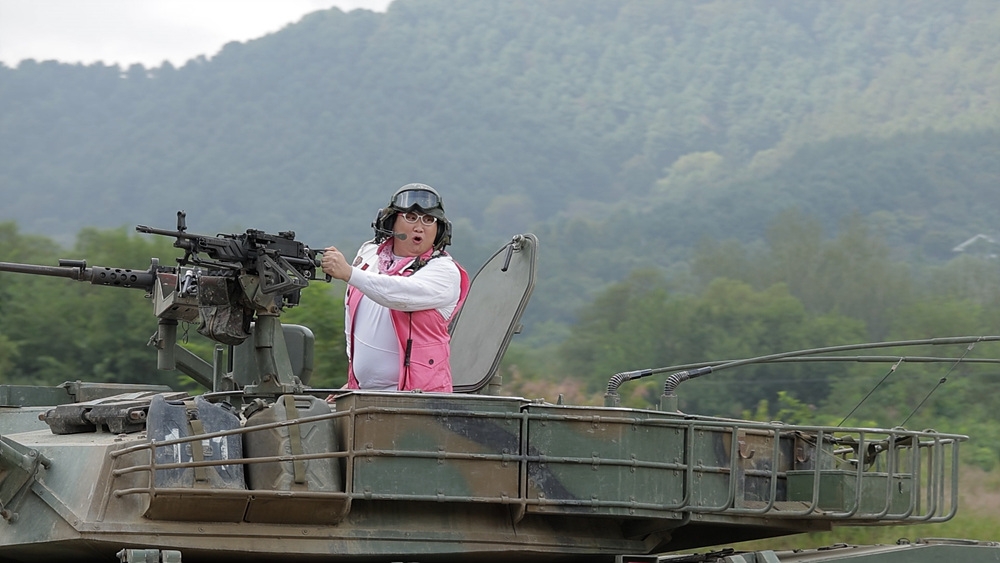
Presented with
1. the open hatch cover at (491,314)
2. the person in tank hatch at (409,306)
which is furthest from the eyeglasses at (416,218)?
the open hatch cover at (491,314)

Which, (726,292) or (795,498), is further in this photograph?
(726,292)

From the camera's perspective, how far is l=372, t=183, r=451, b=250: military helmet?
334 inches

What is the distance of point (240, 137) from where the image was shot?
68812mm

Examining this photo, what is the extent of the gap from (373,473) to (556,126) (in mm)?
63938

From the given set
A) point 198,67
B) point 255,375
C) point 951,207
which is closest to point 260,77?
point 198,67

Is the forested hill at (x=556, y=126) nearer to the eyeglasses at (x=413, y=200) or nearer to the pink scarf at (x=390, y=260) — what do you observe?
the pink scarf at (x=390, y=260)

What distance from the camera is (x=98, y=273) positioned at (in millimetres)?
8570

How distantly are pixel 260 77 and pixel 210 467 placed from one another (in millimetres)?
69917

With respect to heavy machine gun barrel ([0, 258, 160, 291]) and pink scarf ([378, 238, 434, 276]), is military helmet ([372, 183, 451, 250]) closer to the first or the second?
pink scarf ([378, 238, 434, 276])

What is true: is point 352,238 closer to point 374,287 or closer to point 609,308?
point 609,308

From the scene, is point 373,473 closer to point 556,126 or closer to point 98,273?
point 98,273

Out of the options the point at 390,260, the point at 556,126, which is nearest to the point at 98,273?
the point at 390,260

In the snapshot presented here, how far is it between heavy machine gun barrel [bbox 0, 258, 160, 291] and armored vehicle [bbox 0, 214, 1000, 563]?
0.02 meters

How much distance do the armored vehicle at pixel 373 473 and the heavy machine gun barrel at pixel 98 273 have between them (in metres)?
0.02
